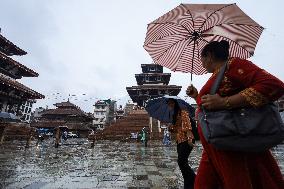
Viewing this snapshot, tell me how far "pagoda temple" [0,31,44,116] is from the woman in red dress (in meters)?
25.1

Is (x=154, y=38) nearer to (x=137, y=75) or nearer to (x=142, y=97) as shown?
(x=142, y=97)

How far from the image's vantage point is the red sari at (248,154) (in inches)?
69.7

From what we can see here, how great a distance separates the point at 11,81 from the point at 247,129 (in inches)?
1067

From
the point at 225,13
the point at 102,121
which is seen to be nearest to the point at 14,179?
the point at 225,13

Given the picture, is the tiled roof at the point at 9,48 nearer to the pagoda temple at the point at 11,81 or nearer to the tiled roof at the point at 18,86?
the pagoda temple at the point at 11,81

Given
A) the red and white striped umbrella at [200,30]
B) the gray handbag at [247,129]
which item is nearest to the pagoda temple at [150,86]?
the red and white striped umbrella at [200,30]

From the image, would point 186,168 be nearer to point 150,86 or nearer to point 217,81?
point 217,81

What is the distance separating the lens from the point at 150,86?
148 ft

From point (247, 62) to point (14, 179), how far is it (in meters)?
5.43

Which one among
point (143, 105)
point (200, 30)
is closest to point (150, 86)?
point (143, 105)

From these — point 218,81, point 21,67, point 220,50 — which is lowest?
point 218,81

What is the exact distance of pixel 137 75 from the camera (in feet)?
163

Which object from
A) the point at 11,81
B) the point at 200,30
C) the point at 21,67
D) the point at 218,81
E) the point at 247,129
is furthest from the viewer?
the point at 21,67

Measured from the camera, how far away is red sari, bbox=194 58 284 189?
1770mm
